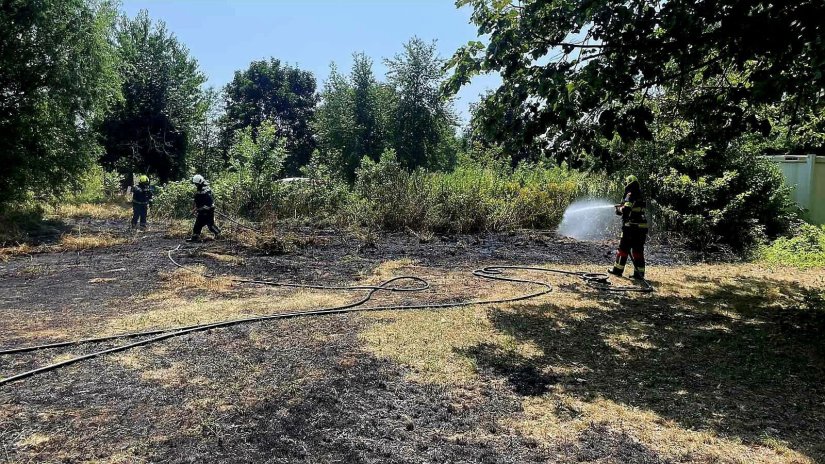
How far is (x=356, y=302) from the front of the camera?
266 inches

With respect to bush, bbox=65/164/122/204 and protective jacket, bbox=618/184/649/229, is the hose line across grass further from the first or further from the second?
bush, bbox=65/164/122/204

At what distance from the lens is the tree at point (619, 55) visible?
488 centimetres

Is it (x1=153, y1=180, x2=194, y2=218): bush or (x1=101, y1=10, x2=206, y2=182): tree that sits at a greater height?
(x1=101, y1=10, x2=206, y2=182): tree

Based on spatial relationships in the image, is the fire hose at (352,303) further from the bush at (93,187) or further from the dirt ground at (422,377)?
the bush at (93,187)

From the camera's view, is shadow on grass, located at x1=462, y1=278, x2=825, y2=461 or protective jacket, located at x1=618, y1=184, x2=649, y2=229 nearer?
shadow on grass, located at x1=462, y1=278, x2=825, y2=461

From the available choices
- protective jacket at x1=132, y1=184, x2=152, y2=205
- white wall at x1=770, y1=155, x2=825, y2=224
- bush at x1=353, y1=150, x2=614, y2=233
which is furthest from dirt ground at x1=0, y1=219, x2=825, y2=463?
white wall at x1=770, y1=155, x2=825, y2=224

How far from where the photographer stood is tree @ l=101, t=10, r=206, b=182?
25.1 meters

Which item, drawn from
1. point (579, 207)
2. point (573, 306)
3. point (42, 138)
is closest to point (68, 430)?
point (573, 306)

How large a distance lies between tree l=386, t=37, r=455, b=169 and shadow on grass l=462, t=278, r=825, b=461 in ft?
63.3

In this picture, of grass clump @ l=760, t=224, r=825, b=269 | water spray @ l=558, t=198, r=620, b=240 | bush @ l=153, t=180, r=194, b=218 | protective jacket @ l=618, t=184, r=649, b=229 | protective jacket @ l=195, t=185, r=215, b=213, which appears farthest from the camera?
bush @ l=153, t=180, r=194, b=218

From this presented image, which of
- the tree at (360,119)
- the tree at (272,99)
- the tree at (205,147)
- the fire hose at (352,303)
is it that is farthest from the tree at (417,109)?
the tree at (272,99)

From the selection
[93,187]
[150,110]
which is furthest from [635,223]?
[150,110]

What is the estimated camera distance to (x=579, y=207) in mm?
14602

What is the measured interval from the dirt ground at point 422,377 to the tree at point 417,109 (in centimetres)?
1805
